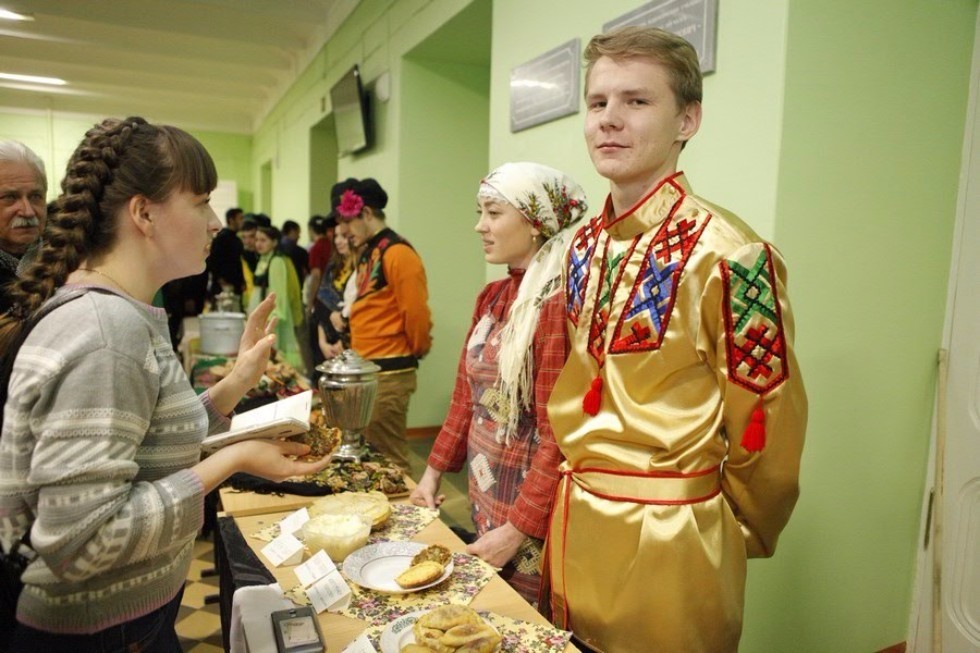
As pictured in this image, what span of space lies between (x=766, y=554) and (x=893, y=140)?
120cm

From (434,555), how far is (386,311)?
6.41 ft

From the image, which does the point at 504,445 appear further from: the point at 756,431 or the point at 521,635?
the point at 756,431

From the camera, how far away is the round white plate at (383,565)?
1268mm

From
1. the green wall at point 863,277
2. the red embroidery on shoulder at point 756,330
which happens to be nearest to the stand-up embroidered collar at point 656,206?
the red embroidery on shoulder at point 756,330

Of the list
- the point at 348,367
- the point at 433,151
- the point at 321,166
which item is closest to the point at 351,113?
the point at 433,151

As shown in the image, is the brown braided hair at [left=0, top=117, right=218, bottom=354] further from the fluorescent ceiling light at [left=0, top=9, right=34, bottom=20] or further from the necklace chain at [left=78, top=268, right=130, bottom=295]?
the fluorescent ceiling light at [left=0, top=9, right=34, bottom=20]

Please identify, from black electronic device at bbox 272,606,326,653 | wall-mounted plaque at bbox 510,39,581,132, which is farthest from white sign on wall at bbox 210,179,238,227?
black electronic device at bbox 272,606,326,653

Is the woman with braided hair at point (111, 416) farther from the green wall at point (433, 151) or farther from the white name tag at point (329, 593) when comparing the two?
the green wall at point (433, 151)

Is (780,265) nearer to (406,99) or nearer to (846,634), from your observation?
(846,634)

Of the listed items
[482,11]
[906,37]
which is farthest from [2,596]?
[482,11]

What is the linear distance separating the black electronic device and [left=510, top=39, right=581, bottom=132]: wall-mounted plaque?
2.00 meters

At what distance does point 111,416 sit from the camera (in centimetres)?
81

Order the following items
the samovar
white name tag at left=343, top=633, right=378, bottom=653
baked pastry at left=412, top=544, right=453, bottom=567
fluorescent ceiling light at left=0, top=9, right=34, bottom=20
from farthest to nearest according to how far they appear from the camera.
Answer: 1. fluorescent ceiling light at left=0, top=9, right=34, bottom=20
2. the samovar
3. baked pastry at left=412, top=544, right=453, bottom=567
4. white name tag at left=343, top=633, right=378, bottom=653

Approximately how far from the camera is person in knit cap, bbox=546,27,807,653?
113 centimetres
